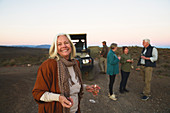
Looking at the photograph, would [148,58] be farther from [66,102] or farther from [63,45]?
[66,102]

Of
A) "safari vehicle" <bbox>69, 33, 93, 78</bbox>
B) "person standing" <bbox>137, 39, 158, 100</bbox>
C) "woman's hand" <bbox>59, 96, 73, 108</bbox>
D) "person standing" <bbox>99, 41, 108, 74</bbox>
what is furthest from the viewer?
"person standing" <bbox>99, 41, 108, 74</bbox>

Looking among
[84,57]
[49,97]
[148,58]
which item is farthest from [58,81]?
[84,57]

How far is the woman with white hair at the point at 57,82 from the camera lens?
4.11ft

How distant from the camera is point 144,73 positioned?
4.14 m

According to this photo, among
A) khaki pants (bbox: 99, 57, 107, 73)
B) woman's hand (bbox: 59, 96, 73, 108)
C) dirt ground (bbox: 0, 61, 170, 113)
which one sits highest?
woman's hand (bbox: 59, 96, 73, 108)

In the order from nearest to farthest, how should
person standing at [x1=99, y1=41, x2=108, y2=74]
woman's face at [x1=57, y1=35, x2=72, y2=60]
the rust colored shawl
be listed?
1. the rust colored shawl
2. woman's face at [x1=57, y1=35, x2=72, y2=60]
3. person standing at [x1=99, y1=41, x2=108, y2=74]

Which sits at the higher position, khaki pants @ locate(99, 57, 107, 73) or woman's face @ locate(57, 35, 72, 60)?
woman's face @ locate(57, 35, 72, 60)

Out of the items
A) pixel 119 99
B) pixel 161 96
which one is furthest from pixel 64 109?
pixel 161 96

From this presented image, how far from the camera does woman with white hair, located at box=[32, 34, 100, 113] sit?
1254 mm

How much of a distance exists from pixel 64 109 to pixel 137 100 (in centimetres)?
376

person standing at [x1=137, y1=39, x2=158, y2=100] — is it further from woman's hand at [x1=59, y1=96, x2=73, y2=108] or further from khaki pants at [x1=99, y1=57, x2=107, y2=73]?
khaki pants at [x1=99, y1=57, x2=107, y2=73]

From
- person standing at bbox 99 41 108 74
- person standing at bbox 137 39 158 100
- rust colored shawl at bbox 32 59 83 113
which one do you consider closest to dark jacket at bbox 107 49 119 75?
person standing at bbox 137 39 158 100

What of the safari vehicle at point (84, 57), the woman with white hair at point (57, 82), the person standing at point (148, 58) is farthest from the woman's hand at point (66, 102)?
the safari vehicle at point (84, 57)

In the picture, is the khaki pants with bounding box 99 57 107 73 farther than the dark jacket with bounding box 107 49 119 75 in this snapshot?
Yes
